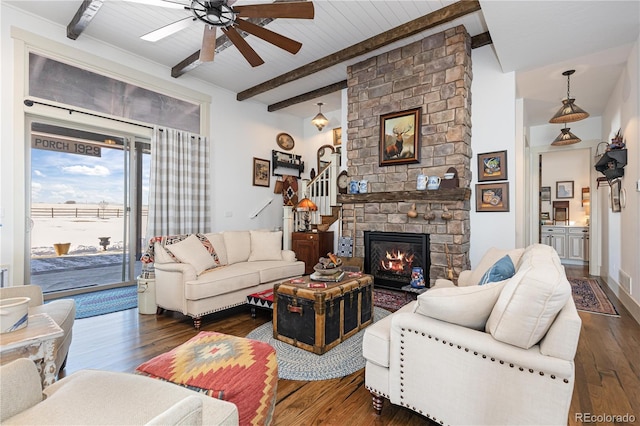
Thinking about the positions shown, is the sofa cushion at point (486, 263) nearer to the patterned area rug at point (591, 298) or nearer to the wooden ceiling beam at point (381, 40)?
the patterned area rug at point (591, 298)

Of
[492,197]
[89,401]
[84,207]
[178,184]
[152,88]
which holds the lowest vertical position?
[89,401]

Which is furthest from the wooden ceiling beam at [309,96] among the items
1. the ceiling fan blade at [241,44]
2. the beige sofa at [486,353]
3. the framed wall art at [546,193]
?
the framed wall art at [546,193]

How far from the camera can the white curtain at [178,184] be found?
4.76 meters

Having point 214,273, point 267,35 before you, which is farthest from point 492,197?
point 214,273

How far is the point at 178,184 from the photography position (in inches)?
198

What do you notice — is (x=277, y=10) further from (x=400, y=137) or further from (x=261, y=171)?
(x=261, y=171)

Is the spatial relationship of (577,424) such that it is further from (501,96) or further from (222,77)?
(222,77)

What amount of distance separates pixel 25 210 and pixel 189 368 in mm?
3824

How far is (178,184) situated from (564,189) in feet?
28.0

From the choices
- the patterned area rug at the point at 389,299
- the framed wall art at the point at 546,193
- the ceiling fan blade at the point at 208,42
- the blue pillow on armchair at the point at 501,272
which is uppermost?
the ceiling fan blade at the point at 208,42

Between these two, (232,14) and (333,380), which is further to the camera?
(232,14)

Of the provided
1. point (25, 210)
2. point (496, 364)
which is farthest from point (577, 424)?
point (25, 210)

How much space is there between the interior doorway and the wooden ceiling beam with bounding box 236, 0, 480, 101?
2.54 m

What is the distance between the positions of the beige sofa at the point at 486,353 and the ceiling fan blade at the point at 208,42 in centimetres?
284
